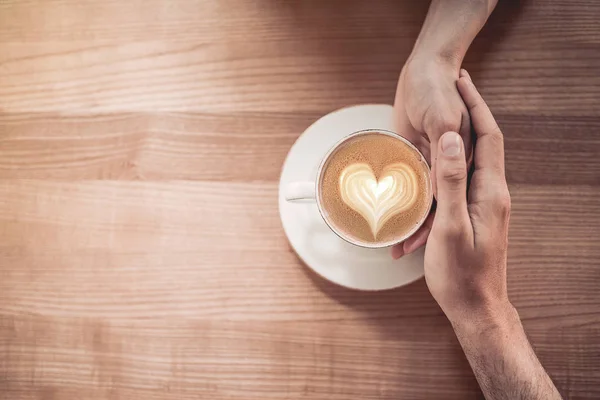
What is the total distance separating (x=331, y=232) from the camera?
0.98 meters

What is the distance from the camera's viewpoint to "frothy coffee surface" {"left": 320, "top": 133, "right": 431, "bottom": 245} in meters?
0.91

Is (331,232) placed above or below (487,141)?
below

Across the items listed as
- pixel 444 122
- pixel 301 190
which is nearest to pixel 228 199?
pixel 301 190

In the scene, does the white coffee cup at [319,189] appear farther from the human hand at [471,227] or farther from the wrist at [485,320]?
the wrist at [485,320]

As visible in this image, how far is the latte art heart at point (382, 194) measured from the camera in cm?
91

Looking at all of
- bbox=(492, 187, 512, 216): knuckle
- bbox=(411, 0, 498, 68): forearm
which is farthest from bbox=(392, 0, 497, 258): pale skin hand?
bbox=(492, 187, 512, 216): knuckle

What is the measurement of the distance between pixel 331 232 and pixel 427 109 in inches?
11.1

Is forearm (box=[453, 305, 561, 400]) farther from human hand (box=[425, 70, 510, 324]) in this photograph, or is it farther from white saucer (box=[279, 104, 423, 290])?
white saucer (box=[279, 104, 423, 290])

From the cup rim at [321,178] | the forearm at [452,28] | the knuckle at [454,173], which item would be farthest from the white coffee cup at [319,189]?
the forearm at [452,28]

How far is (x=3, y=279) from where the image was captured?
1.08 m

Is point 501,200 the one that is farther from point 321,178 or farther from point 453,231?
point 321,178

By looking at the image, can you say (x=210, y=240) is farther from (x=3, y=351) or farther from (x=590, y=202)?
(x=590, y=202)

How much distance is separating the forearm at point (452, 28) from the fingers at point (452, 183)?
0.84 ft

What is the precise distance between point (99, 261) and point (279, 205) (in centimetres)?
40
